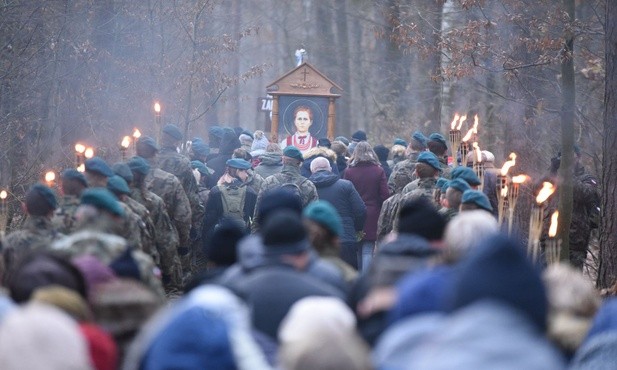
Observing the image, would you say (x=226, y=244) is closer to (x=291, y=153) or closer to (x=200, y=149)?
(x=291, y=153)

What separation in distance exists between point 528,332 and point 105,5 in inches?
1008

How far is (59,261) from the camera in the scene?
6586mm

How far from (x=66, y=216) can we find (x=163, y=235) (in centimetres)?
348

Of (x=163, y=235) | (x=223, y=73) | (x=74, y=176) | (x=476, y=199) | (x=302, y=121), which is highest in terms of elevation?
(x=223, y=73)

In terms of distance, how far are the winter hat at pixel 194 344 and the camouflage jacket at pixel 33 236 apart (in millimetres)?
3791

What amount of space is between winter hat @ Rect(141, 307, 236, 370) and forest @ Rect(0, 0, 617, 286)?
7.16 metres

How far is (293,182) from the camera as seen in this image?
14844 millimetres

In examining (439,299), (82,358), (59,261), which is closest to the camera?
(82,358)

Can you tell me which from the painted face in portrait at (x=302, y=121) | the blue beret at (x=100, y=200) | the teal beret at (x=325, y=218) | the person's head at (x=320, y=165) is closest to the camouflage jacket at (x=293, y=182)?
the person's head at (x=320, y=165)

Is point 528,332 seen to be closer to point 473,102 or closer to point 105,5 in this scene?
point 105,5

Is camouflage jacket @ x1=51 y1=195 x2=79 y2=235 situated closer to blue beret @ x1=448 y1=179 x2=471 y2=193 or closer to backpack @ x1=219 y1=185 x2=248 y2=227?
blue beret @ x1=448 y1=179 x2=471 y2=193

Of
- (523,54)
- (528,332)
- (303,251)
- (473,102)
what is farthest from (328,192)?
(473,102)

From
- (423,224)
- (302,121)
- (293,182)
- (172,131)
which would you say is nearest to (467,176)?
(293,182)

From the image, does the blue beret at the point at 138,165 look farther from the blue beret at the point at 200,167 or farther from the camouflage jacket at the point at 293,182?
the blue beret at the point at 200,167
